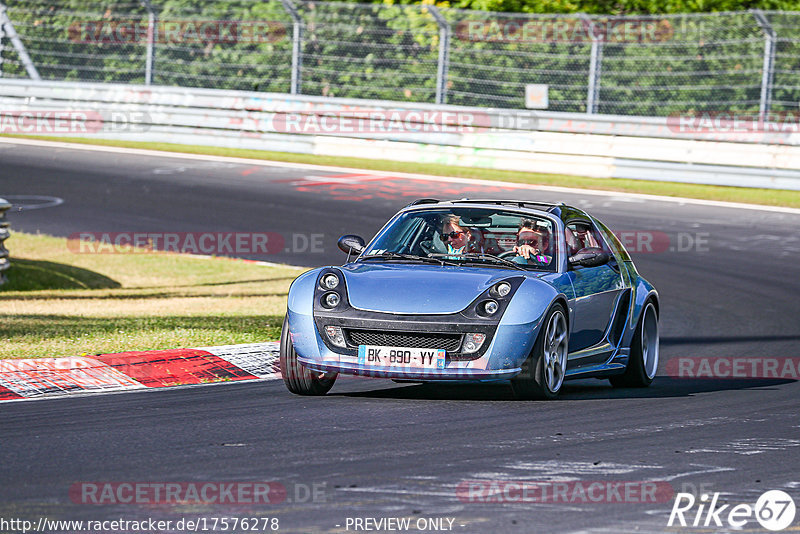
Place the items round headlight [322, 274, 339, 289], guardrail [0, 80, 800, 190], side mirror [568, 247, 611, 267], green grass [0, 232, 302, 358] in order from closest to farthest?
round headlight [322, 274, 339, 289]
side mirror [568, 247, 611, 267]
green grass [0, 232, 302, 358]
guardrail [0, 80, 800, 190]

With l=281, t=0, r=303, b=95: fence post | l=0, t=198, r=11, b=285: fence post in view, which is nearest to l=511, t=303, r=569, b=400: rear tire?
l=0, t=198, r=11, b=285: fence post

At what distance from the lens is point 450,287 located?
8.48 meters

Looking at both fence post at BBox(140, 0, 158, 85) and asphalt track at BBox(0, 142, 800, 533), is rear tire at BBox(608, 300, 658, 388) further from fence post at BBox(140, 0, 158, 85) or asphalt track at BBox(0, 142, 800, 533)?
fence post at BBox(140, 0, 158, 85)

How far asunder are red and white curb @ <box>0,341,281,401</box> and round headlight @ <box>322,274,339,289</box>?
1447mm

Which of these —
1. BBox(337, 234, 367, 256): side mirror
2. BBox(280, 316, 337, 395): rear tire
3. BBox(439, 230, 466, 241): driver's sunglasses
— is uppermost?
BBox(439, 230, 466, 241): driver's sunglasses

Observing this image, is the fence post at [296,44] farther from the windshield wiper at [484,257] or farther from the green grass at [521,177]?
the windshield wiper at [484,257]

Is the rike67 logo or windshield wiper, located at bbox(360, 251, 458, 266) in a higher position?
windshield wiper, located at bbox(360, 251, 458, 266)

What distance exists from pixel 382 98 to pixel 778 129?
7774 mm

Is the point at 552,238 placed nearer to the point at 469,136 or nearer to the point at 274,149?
the point at 469,136

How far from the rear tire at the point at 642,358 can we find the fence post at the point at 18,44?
20.5 m

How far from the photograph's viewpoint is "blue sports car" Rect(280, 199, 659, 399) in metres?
8.28

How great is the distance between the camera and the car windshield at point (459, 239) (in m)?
9.34

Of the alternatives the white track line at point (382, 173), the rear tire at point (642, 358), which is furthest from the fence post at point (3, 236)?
the white track line at point (382, 173)

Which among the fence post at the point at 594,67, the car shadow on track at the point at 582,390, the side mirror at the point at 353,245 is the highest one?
the fence post at the point at 594,67
